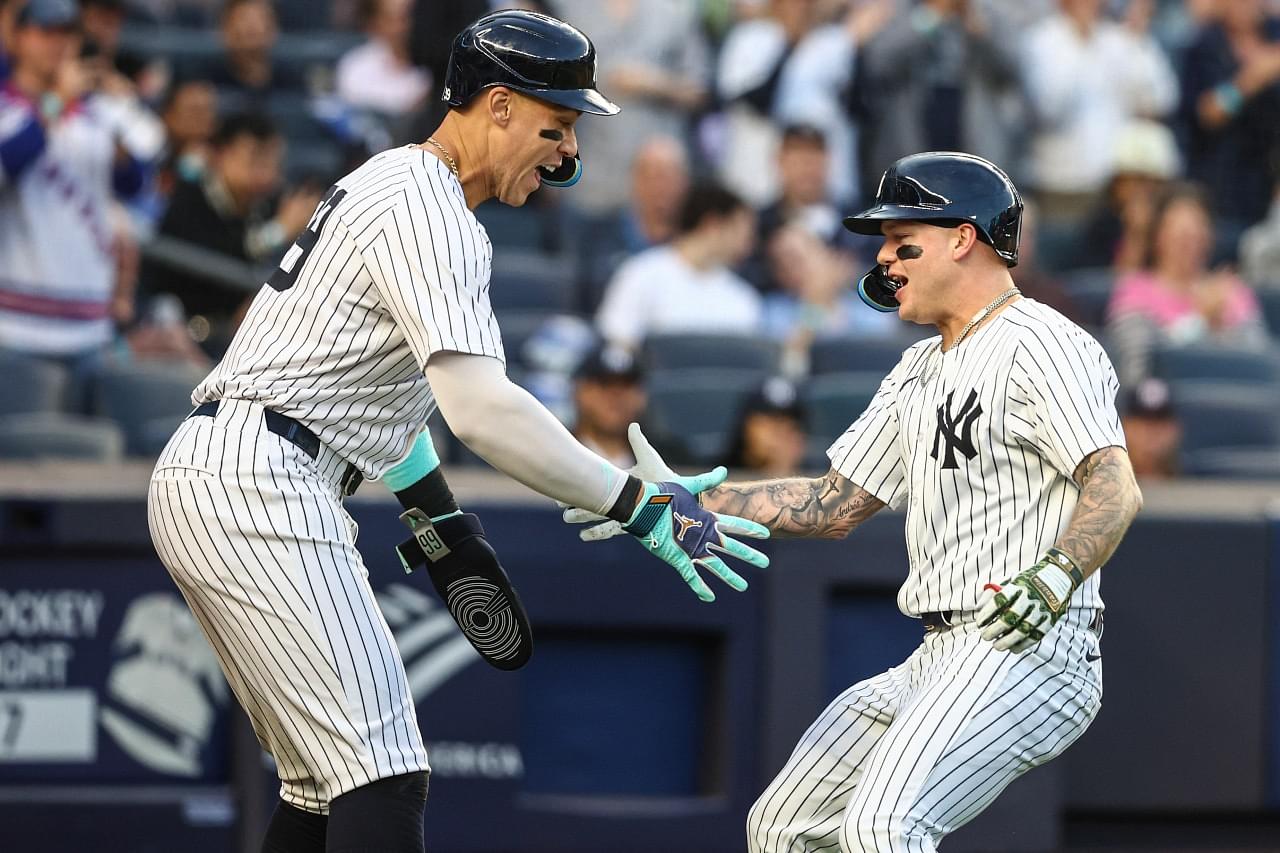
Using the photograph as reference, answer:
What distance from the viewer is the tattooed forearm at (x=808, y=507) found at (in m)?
4.16

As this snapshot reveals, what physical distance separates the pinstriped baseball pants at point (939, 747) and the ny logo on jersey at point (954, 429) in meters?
0.33

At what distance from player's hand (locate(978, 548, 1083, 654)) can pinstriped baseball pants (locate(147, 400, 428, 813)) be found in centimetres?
109

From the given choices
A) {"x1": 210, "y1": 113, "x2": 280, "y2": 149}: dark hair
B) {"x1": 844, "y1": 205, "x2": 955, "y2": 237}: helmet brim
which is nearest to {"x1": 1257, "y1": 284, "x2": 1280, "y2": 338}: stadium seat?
{"x1": 210, "y1": 113, "x2": 280, "y2": 149}: dark hair

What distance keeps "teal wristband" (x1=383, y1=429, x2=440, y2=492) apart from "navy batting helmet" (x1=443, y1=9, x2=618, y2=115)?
32.2 inches

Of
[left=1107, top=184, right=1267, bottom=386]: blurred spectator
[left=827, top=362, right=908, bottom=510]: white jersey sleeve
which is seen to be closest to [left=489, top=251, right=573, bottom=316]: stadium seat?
[left=1107, top=184, right=1267, bottom=386]: blurred spectator

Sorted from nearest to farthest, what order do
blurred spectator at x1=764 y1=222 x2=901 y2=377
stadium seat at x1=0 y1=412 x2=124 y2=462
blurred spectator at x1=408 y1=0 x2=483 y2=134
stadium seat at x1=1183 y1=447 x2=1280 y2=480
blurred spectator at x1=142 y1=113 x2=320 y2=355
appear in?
1. stadium seat at x1=0 y1=412 x2=124 y2=462
2. stadium seat at x1=1183 y1=447 x2=1280 y2=480
3. blurred spectator at x1=142 y1=113 x2=320 y2=355
4. blurred spectator at x1=764 y1=222 x2=901 y2=377
5. blurred spectator at x1=408 y1=0 x2=483 y2=134

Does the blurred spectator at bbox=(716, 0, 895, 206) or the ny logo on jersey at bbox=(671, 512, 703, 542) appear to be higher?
the blurred spectator at bbox=(716, 0, 895, 206)

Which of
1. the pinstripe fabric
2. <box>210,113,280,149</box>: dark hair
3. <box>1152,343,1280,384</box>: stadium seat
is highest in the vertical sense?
<box>210,113,280,149</box>: dark hair

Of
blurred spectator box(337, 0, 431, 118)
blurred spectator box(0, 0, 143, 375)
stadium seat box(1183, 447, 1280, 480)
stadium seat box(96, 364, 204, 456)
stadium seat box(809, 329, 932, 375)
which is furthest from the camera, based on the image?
blurred spectator box(337, 0, 431, 118)

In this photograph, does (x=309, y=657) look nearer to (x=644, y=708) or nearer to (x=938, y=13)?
(x=644, y=708)

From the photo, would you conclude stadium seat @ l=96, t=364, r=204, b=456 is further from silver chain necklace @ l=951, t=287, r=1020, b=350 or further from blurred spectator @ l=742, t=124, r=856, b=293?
silver chain necklace @ l=951, t=287, r=1020, b=350

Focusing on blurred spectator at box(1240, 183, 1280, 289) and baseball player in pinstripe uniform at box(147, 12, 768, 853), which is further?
blurred spectator at box(1240, 183, 1280, 289)

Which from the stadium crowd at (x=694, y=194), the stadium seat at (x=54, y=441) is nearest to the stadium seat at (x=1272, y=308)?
the stadium crowd at (x=694, y=194)

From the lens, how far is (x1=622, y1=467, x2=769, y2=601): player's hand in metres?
3.59
